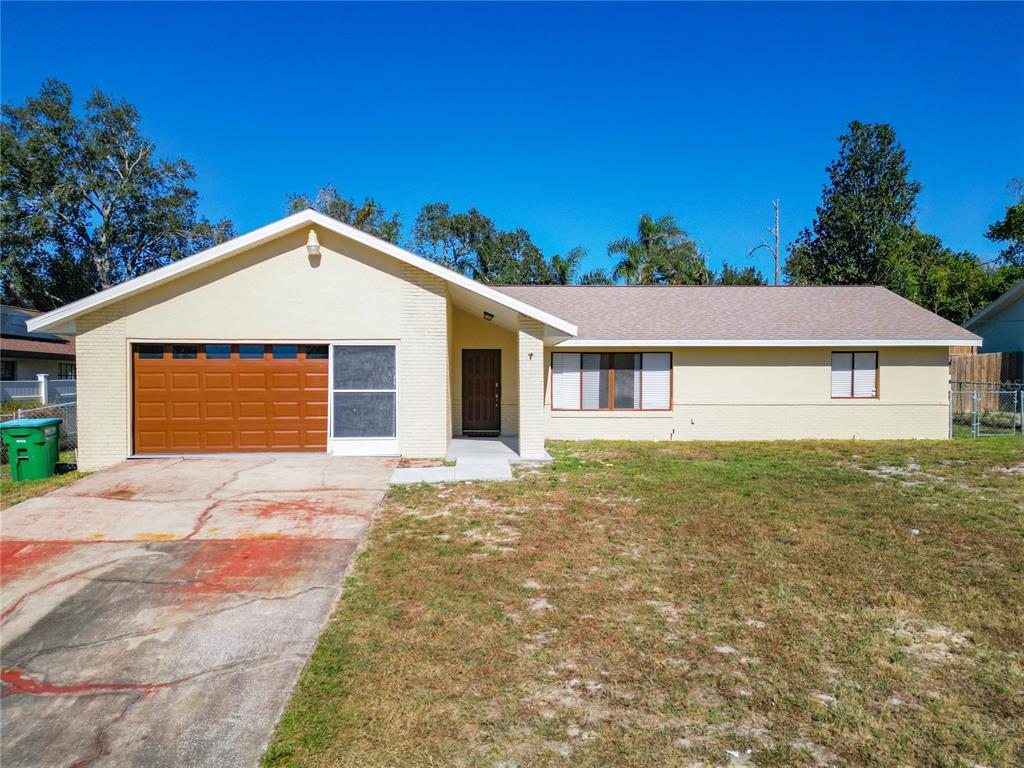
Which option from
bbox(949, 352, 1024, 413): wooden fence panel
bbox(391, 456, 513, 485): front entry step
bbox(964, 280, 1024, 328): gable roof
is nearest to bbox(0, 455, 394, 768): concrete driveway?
bbox(391, 456, 513, 485): front entry step

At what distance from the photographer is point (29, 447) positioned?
9875mm

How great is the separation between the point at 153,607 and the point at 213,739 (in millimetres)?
2216

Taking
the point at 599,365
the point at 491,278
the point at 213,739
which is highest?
the point at 491,278

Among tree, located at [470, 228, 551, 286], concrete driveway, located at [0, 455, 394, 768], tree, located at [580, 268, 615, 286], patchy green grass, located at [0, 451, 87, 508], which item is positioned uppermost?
tree, located at [470, 228, 551, 286]

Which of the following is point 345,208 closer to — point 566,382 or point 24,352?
point 24,352

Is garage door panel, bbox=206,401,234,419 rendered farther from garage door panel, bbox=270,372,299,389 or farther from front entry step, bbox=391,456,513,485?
front entry step, bbox=391,456,513,485

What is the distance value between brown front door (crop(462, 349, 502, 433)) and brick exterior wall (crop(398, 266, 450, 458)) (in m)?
3.76

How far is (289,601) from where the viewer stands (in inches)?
199

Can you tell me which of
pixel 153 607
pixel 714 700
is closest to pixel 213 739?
pixel 153 607

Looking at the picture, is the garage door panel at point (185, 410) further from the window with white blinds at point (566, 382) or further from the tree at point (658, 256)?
the tree at point (658, 256)

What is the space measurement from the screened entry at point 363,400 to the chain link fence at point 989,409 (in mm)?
14986

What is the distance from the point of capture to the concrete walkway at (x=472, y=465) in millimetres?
9828

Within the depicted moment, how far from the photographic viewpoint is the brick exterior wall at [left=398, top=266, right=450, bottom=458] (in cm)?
1158

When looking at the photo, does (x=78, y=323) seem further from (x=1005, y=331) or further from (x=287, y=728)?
(x=1005, y=331)
